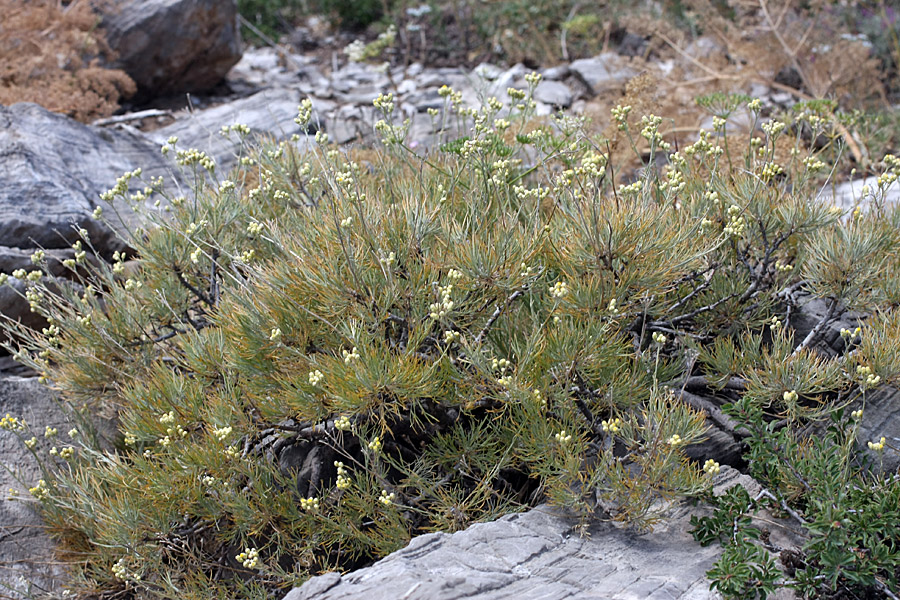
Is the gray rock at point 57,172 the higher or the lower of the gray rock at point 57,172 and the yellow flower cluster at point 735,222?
the lower

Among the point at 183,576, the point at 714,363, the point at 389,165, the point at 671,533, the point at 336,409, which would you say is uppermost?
the point at 389,165

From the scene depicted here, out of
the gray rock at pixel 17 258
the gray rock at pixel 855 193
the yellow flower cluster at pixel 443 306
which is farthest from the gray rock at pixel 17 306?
the gray rock at pixel 855 193

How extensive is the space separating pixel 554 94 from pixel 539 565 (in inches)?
265

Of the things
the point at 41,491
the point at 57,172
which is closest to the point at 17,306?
the point at 57,172

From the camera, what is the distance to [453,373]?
10.5 feet

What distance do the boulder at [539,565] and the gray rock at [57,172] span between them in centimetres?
305

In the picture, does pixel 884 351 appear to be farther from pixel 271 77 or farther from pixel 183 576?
pixel 271 77

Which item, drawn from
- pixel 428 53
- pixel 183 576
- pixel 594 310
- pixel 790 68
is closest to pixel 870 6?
pixel 790 68

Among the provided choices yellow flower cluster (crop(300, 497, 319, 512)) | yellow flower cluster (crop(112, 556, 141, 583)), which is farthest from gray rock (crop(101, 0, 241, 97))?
yellow flower cluster (crop(300, 497, 319, 512))

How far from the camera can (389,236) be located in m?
3.40

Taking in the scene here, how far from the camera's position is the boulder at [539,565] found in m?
2.47

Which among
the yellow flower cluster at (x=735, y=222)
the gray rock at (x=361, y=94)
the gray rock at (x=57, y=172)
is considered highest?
the yellow flower cluster at (x=735, y=222)

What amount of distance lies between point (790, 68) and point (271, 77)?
21.2ft

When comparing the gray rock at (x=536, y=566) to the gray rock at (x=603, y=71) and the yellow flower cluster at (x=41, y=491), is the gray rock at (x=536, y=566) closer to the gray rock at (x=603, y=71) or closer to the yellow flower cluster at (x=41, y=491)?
the yellow flower cluster at (x=41, y=491)
